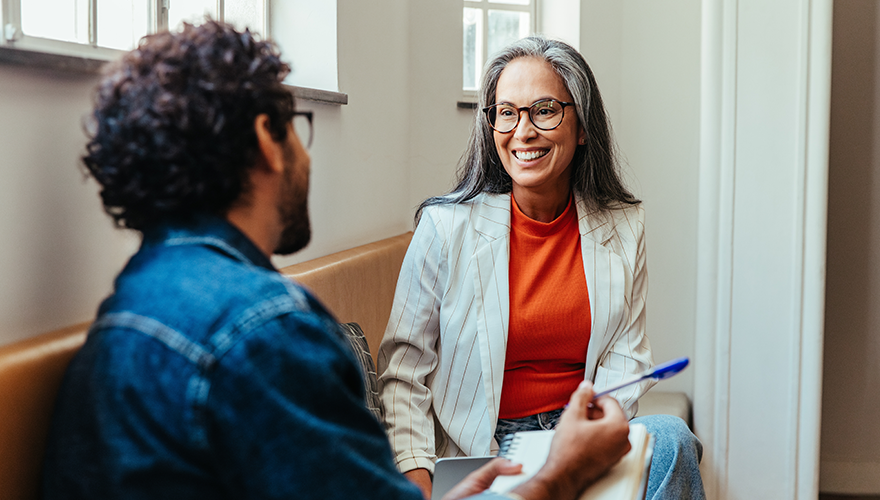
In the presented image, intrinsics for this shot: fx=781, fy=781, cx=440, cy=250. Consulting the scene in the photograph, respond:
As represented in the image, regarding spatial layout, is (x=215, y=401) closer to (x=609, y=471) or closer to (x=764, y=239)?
(x=609, y=471)

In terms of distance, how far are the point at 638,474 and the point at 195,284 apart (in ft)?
2.13

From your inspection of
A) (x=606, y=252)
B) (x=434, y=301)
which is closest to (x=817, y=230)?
(x=606, y=252)

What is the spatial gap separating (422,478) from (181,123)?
1013mm

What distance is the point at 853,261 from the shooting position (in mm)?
2998

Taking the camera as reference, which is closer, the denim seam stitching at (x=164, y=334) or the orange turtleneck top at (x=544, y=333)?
the denim seam stitching at (x=164, y=334)

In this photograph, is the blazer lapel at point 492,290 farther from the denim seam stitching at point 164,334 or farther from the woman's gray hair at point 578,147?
the denim seam stitching at point 164,334

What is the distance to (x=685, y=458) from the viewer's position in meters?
1.72

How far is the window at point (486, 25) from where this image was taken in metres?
3.43

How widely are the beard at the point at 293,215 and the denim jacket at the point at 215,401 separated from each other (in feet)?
0.52

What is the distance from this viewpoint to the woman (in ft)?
5.61

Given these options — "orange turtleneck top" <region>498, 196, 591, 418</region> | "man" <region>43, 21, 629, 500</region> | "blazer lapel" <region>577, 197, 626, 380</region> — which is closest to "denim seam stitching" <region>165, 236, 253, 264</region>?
"man" <region>43, 21, 629, 500</region>

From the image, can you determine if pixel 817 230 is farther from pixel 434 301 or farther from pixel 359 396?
pixel 359 396

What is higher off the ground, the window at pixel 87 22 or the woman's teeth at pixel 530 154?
the window at pixel 87 22

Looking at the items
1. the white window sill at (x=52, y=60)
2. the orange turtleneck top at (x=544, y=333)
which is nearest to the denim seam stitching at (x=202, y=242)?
the white window sill at (x=52, y=60)
